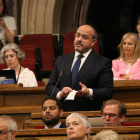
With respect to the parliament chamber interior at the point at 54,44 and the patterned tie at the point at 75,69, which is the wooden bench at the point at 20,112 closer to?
the parliament chamber interior at the point at 54,44

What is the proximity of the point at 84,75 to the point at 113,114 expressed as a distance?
0.22 m

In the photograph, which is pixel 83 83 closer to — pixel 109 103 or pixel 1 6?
pixel 109 103

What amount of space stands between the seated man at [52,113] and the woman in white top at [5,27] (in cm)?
131

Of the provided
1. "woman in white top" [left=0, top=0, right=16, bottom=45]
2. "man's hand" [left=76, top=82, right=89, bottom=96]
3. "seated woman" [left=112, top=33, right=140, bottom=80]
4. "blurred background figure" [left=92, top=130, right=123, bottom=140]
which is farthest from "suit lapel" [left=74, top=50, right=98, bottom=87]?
"woman in white top" [left=0, top=0, right=16, bottom=45]

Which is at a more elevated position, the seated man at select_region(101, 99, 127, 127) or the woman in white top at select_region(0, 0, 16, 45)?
the woman in white top at select_region(0, 0, 16, 45)

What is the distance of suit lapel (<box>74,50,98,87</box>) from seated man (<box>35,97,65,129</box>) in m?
0.13

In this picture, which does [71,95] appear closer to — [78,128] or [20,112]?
[78,128]

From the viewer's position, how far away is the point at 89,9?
4.13m

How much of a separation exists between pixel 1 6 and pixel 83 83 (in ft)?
4.83

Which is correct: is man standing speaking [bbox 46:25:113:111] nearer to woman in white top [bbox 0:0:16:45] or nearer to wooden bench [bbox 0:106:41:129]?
wooden bench [bbox 0:106:41:129]

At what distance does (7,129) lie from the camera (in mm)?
1499

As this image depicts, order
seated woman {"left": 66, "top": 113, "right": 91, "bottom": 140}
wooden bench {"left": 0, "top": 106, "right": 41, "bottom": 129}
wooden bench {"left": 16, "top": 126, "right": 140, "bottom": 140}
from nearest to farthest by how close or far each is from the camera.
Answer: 1. seated woman {"left": 66, "top": 113, "right": 91, "bottom": 140}
2. wooden bench {"left": 16, "top": 126, "right": 140, "bottom": 140}
3. wooden bench {"left": 0, "top": 106, "right": 41, "bottom": 129}

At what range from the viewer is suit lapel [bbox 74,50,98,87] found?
5.82ft

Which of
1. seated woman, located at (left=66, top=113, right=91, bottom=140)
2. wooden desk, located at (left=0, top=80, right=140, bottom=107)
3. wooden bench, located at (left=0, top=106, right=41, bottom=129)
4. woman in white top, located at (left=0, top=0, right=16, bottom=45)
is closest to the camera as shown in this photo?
seated woman, located at (left=66, top=113, right=91, bottom=140)
